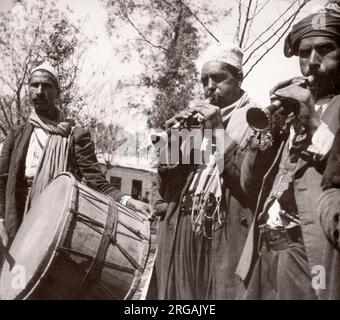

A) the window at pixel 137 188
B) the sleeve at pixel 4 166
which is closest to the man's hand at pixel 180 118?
the sleeve at pixel 4 166

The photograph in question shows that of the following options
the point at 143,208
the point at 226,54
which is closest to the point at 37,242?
the point at 143,208

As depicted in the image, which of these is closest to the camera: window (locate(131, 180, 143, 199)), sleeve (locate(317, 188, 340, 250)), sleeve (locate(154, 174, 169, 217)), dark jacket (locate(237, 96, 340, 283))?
sleeve (locate(317, 188, 340, 250))

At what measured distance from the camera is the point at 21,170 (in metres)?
4.24

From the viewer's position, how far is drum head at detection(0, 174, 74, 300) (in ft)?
10.6

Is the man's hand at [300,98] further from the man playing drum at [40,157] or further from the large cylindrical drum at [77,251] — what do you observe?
the man playing drum at [40,157]

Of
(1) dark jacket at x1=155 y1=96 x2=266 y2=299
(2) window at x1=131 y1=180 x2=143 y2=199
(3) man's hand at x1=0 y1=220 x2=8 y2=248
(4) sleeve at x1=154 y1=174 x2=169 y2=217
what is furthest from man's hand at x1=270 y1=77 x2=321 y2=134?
(2) window at x1=131 y1=180 x2=143 y2=199

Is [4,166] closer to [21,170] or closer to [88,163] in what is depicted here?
[21,170]

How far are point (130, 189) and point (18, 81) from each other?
69.7 feet

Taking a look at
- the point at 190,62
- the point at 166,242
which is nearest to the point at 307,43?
the point at 166,242

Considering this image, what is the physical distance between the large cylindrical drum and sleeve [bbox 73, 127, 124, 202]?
19.9 inches

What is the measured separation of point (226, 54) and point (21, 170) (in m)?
2.07

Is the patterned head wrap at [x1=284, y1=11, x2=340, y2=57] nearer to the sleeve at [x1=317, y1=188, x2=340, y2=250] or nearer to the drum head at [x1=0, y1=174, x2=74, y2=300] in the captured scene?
the sleeve at [x1=317, y1=188, x2=340, y2=250]

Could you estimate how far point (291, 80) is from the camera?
7.89 feet
